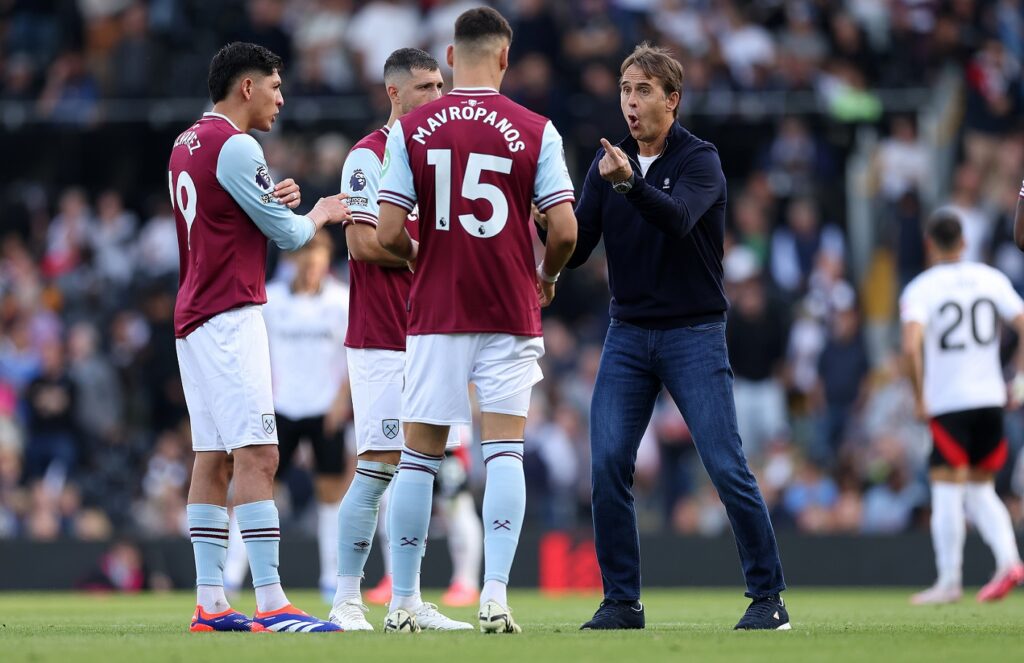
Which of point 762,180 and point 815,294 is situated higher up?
point 762,180

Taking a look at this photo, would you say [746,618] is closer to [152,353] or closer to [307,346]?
[307,346]

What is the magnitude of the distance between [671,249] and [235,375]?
2310mm

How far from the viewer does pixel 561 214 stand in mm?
7672

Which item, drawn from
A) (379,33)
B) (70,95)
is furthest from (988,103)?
(70,95)

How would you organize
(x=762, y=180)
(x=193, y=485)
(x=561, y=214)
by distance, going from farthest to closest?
(x=762, y=180) < (x=193, y=485) < (x=561, y=214)

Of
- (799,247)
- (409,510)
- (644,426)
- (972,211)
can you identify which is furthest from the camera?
(799,247)

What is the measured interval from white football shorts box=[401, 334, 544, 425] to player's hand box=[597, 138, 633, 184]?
2.87 ft

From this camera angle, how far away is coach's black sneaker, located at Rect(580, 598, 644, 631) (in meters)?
8.15

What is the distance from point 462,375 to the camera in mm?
7645

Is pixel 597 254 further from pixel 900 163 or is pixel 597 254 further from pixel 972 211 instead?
pixel 972 211

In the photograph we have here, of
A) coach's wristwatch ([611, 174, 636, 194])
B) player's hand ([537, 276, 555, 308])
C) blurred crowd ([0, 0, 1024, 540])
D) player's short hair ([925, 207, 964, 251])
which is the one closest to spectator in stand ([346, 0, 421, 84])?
blurred crowd ([0, 0, 1024, 540])

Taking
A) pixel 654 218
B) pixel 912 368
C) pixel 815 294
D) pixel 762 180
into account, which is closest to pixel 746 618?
pixel 654 218

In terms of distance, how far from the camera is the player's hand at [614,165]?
751 cm

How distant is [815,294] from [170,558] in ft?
25.8
